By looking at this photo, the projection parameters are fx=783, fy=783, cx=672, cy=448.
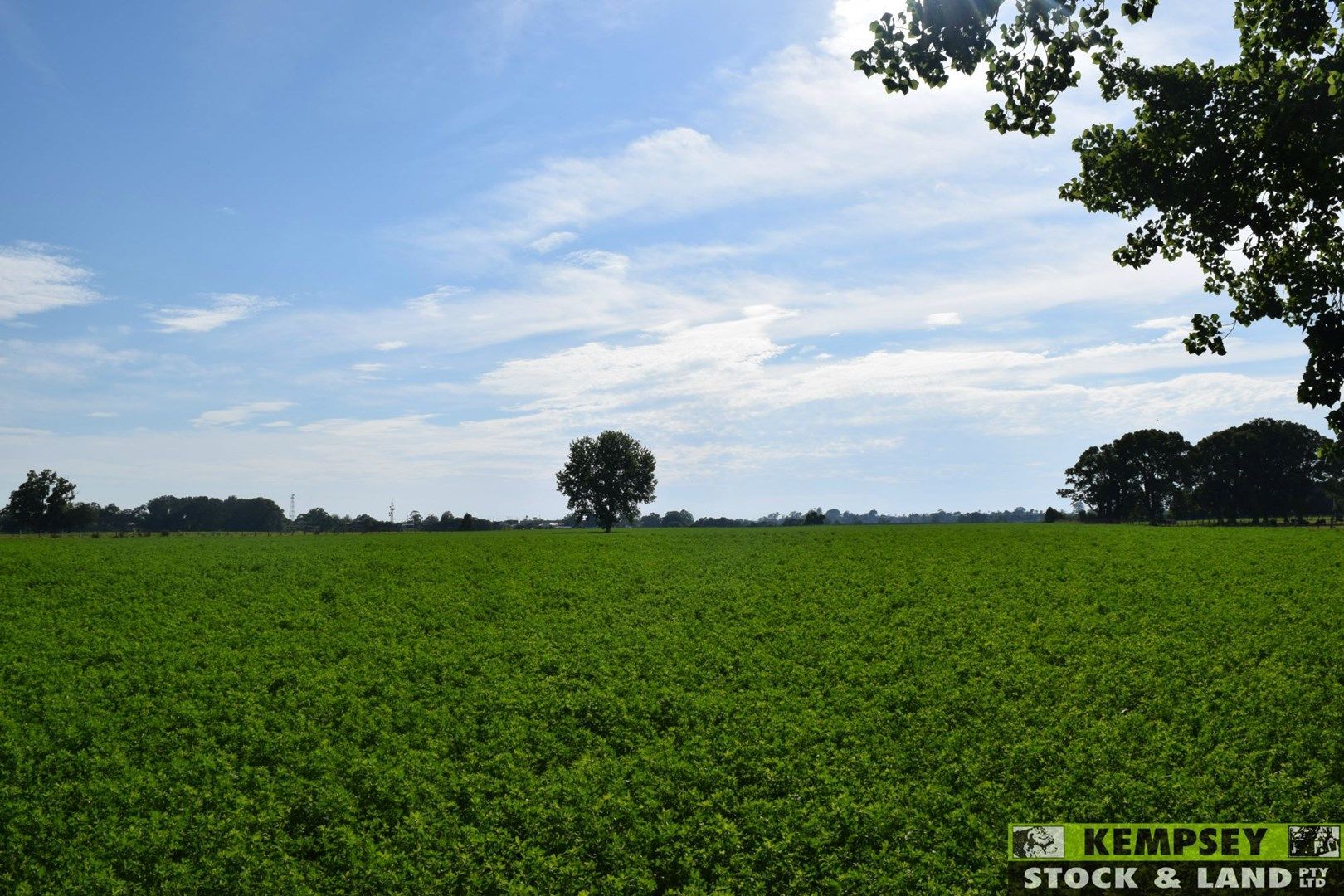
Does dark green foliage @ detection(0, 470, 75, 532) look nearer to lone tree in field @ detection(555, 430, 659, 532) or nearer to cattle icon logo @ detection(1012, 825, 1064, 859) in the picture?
lone tree in field @ detection(555, 430, 659, 532)

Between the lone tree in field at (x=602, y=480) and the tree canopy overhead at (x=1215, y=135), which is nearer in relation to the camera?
the tree canopy overhead at (x=1215, y=135)

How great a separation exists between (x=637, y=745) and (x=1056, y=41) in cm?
1671

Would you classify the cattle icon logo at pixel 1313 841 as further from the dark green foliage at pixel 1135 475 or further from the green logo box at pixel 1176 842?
the dark green foliage at pixel 1135 475

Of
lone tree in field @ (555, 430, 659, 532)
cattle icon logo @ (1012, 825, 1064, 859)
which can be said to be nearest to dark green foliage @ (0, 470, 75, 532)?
lone tree in field @ (555, 430, 659, 532)

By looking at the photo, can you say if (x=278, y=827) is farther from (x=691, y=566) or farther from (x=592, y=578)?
(x=691, y=566)

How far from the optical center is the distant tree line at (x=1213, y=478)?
119 metres

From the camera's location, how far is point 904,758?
57.4 feet

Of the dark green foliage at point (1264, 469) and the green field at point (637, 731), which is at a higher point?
the dark green foliage at point (1264, 469)

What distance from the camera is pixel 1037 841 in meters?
14.5

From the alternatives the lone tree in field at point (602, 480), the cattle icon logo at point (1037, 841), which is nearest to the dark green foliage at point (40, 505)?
the lone tree in field at point (602, 480)

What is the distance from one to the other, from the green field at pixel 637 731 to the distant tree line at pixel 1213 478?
341 feet

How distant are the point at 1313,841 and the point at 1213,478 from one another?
133 meters

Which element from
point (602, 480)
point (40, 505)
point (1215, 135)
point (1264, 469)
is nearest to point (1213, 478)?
point (1264, 469)

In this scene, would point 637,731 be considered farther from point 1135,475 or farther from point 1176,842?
point 1135,475
